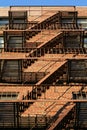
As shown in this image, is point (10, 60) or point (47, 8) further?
point (47, 8)

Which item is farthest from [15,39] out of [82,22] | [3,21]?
[82,22]

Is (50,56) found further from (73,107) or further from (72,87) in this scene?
(73,107)

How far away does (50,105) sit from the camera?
96.9ft

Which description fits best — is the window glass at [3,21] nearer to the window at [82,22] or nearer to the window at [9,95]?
the window at [82,22]

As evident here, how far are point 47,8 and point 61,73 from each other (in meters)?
10.3

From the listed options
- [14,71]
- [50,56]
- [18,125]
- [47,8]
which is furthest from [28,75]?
[47,8]

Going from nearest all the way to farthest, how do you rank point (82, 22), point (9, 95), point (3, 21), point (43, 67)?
1. point (9, 95)
2. point (43, 67)
3. point (82, 22)
4. point (3, 21)

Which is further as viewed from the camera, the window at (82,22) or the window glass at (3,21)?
the window glass at (3,21)

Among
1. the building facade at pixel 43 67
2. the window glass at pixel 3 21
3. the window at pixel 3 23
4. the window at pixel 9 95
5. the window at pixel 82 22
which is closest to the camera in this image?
the building facade at pixel 43 67

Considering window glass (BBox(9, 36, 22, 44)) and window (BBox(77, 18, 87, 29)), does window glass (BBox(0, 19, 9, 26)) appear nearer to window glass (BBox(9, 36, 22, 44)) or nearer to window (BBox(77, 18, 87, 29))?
window glass (BBox(9, 36, 22, 44))

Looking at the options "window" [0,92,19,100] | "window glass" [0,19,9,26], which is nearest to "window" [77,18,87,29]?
"window glass" [0,19,9,26]

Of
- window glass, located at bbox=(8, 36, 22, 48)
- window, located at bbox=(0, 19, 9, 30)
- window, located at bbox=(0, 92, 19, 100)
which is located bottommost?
window, located at bbox=(0, 92, 19, 100)

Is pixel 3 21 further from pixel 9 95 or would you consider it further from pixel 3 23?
pixel 9 95

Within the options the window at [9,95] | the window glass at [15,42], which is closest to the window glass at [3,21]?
the window glass at [15,42]
